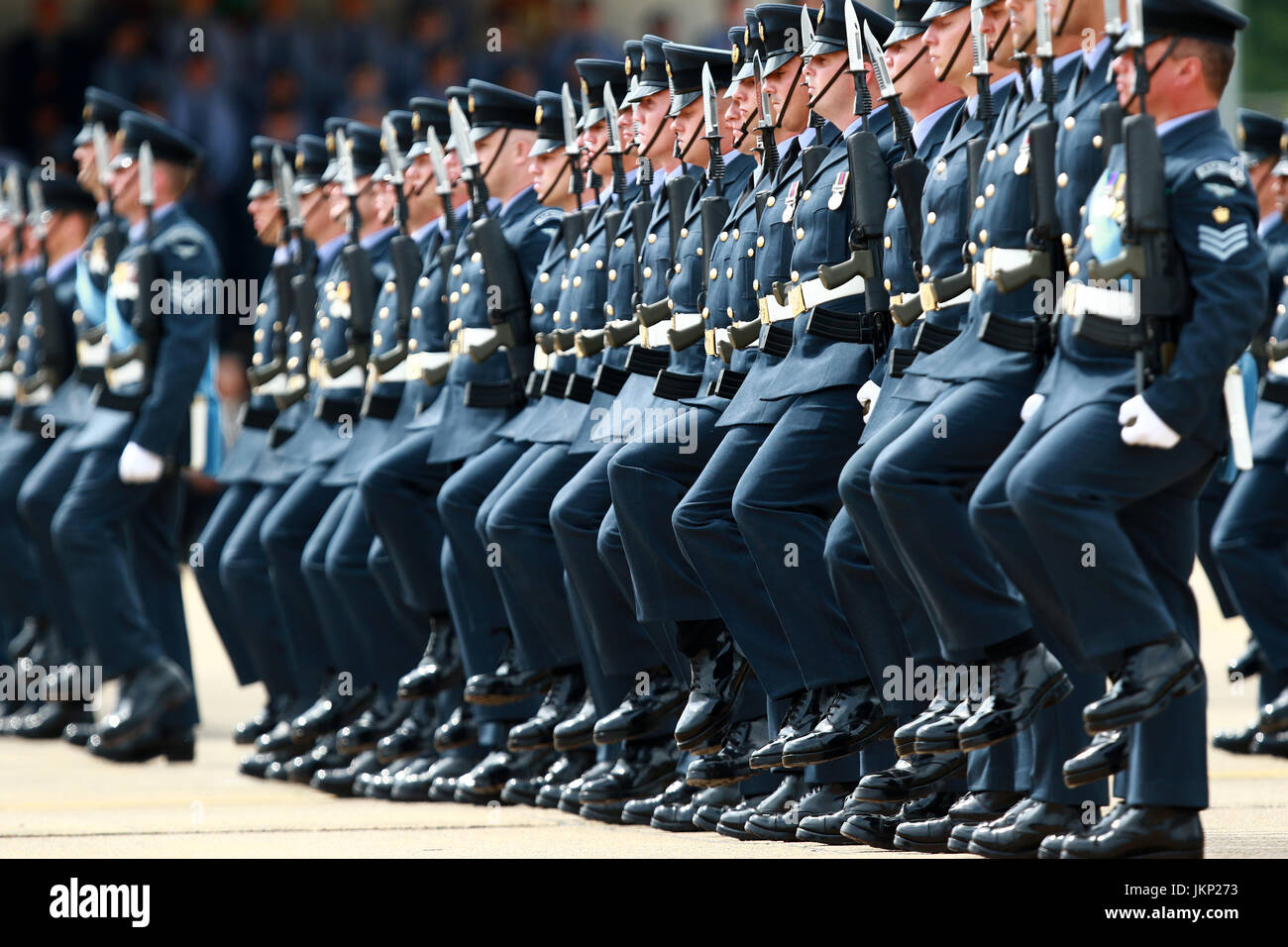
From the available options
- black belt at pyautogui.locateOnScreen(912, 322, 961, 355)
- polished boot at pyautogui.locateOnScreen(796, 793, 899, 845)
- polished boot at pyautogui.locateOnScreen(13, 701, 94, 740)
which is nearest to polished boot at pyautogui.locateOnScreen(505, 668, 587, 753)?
polished boot at pyautogui.locateOnScreen(796, 793, 899, 845)

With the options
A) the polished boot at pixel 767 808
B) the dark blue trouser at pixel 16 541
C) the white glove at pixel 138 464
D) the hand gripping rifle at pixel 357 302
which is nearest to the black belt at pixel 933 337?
the polished boot at pixel 767 808

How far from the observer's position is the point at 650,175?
6961 mm

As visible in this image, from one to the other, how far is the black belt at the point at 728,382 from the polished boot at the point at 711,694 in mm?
608

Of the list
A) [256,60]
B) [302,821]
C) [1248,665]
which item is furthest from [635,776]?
[256,60]

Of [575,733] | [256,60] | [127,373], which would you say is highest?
[256,60]

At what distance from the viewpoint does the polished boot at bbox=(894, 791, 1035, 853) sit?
203 inches

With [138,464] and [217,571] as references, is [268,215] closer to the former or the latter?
[138,464]

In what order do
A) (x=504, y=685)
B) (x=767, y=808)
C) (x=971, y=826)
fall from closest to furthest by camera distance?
(x=971, y=826) < (x=767, y=808) < (x=504, y=685)

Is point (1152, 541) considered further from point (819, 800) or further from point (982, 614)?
point (819, 800)

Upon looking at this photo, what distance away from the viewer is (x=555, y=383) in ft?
22.8

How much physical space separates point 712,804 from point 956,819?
0.97 m

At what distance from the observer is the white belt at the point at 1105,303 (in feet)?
15.1

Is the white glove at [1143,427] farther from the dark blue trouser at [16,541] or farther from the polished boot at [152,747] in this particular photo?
the dark blue trouser at [16,541]

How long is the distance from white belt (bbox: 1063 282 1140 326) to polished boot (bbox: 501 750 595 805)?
8.31 feet
